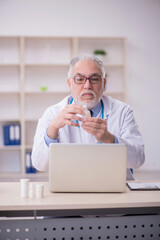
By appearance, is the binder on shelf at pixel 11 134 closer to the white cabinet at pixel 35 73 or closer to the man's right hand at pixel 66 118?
the white cabinet at pixel 35 73

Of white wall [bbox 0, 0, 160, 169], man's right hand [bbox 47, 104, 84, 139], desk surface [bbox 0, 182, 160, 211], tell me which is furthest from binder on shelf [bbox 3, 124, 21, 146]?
desk surface [bbox 0, 182, 160, 211]

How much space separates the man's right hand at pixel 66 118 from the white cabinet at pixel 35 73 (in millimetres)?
3348

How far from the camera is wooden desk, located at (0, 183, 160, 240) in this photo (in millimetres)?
1367

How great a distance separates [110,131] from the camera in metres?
2.08

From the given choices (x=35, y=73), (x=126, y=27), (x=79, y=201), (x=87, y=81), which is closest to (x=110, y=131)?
(x=87, y=81)

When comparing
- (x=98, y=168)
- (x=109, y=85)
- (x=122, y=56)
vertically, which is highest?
(x=122, y=56)

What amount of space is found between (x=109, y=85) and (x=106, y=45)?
0.68 m

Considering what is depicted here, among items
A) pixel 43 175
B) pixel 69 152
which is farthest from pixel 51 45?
pixel 69 152

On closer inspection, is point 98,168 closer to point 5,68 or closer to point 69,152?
point 69,152

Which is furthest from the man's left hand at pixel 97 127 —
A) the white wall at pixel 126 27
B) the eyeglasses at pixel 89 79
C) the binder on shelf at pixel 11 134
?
the white wall at pixel 126 27

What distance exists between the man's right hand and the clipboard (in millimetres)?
442

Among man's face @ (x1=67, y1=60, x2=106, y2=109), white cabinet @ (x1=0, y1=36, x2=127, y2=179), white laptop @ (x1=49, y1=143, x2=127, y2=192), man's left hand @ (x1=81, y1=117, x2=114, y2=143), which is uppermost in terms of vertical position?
white cabinet @ (x1=0, y1=36, x2=127, y2=179)

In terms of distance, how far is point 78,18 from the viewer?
521 cm

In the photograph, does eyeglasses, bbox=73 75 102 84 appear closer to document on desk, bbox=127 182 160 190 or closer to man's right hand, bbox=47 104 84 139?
man's right hand, bbox=47 104 84 139
